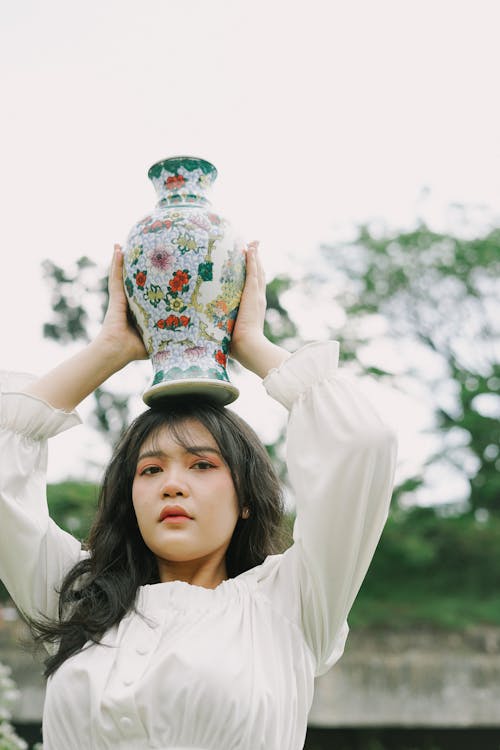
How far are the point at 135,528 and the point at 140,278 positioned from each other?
59 centimetres

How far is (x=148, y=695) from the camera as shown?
1.72 m

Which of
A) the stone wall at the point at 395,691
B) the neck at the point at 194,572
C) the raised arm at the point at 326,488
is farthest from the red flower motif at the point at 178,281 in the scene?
the stone wall at the point at 395,691

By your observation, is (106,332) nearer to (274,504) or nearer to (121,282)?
(121,282)

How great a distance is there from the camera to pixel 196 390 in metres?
2.04

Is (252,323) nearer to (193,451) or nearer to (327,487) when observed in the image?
(193,451)

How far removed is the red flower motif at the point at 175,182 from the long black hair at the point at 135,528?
1.72ft

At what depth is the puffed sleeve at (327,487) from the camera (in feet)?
5.92

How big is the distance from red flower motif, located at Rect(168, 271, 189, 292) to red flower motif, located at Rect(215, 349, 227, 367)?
170 millimetres

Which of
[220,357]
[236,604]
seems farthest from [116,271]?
[236,604]

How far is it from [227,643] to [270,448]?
7.46 metres

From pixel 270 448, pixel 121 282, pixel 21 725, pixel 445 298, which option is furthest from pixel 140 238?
pixel 445 298

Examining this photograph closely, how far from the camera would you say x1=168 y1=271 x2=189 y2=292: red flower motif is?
201cm

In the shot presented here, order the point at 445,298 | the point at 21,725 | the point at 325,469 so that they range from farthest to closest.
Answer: the point at 445,298
the point at 21,725
the point at 325,469

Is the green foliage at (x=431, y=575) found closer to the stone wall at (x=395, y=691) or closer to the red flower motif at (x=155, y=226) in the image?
the stone wall at (x=395, y=691)
